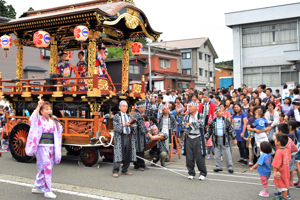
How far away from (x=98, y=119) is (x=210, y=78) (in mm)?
41133

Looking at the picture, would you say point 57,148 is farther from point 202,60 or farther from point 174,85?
point 202,60

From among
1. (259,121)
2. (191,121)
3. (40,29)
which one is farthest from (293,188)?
(40,29)

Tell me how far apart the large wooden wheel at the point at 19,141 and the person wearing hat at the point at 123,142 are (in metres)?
3.33

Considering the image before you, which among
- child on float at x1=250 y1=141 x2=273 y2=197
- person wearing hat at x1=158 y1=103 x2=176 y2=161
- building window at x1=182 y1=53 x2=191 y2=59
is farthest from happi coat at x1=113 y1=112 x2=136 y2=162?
building window at x1=182 y1=53 x2=191 y2=59

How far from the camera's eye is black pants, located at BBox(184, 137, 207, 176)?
7.27 meters

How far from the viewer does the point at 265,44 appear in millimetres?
24172

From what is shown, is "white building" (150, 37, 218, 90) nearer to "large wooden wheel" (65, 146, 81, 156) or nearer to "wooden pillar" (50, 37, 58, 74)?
"wooden pillar" (50, 37, 58, 74)

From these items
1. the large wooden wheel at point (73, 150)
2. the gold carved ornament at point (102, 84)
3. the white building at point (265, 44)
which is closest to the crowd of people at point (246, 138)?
the gold carved ornament at point (102, 84)

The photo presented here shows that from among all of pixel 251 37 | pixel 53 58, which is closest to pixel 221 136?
pixel 53 58

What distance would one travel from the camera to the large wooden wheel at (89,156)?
8.73m

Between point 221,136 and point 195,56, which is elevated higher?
point 195,56

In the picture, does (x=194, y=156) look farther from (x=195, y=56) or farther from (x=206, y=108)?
(x=195, y=56)

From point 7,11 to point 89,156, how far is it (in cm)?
3173

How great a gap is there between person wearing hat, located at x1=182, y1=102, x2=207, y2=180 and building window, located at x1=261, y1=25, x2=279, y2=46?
18.9m
